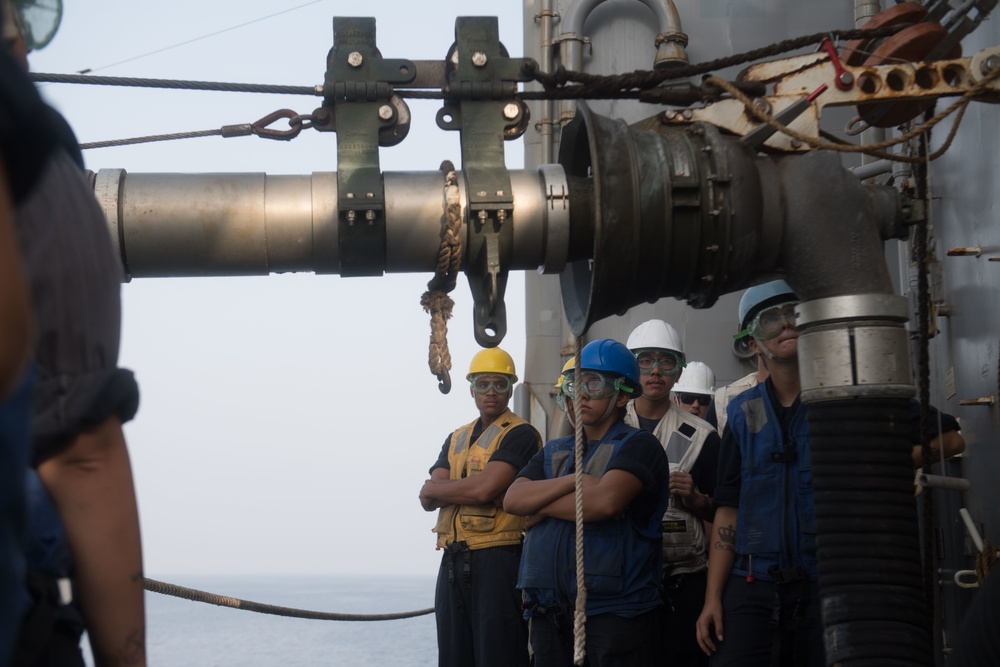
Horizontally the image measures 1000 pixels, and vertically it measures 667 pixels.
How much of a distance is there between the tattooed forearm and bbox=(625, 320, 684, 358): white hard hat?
1.78m

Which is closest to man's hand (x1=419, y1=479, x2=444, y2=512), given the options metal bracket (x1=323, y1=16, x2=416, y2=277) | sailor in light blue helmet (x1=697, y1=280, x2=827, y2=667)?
sailor in light blue helmet (x1=697, y1=280, x2=827, y2=667)

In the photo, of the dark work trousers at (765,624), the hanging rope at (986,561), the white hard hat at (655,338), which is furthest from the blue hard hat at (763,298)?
the white hard hat at (655,338)

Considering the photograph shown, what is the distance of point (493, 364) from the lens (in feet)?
22.6

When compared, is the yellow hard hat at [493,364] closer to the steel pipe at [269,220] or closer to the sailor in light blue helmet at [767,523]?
the sailor in light blue helmet at [767,523]

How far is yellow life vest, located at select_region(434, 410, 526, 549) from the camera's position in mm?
6219

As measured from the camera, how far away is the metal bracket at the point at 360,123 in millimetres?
3699

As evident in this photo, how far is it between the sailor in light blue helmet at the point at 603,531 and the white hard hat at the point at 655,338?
108 centimetres

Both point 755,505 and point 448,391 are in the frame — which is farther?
point 755,505

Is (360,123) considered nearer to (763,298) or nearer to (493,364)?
(763,298)

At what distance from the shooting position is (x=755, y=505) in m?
4.57

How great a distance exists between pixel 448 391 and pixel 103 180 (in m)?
A: 1.23

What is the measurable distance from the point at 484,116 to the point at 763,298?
1478 millimetres

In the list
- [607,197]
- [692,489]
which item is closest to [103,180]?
[607,197]

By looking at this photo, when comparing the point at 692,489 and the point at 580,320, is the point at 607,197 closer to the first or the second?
the point at 580,320
